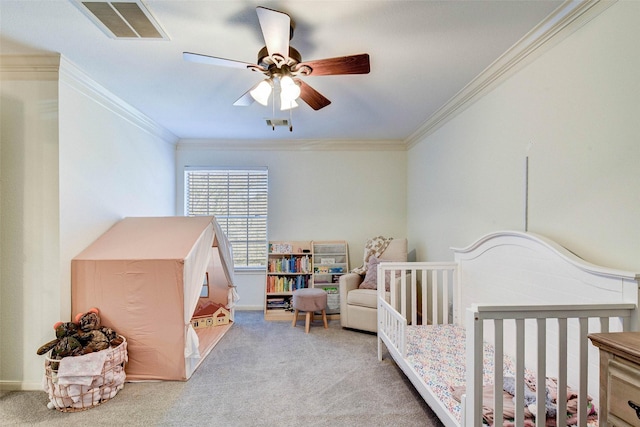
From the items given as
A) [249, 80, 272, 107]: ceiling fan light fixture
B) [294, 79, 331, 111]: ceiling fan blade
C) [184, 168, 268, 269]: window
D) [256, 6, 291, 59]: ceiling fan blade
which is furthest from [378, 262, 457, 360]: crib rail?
[184, 168, 268, 269]: window

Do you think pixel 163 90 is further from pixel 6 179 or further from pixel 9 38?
pixel 6 179

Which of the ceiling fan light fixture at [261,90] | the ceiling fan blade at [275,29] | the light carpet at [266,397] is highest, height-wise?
the ceiling fan blade at [275,29]

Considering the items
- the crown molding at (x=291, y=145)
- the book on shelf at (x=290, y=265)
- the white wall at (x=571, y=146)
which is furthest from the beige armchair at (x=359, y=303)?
the crown molding at (x=291, y=145)

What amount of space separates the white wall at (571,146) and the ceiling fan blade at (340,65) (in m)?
1.15

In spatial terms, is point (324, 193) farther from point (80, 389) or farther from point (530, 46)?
point (80, 389)

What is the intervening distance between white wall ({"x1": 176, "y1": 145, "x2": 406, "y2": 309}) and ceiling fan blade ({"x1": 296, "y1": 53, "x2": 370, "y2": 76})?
2715 mm

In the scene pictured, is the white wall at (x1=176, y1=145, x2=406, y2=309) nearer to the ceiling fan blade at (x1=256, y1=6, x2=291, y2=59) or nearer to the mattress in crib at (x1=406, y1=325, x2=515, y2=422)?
the mattress in crib at (x1=406, y1=325, x2=515, y2=422)

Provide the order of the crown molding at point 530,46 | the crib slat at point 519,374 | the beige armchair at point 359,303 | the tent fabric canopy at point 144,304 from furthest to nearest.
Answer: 1. the beige armchair at point 359,303
2. the tent fabric canopy at point 144,304
3. the crown molding at point 530,46
4. the crib slat at point 519,374

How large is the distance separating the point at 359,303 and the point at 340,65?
2.62 metres

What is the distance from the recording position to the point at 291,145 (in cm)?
456

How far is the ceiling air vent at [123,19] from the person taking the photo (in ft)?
5.41

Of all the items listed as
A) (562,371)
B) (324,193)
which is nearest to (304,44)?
(562,371)

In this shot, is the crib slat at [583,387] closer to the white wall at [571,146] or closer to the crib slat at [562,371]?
the crib slat at [562,371]

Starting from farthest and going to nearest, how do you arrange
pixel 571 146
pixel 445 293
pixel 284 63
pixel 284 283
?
pixel 284 283, pixel 445 293, pixel 284 63, pixel 571 146
